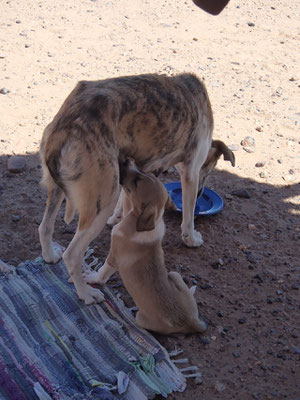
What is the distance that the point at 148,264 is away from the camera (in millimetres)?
3912

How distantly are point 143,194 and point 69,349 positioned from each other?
1.31 metres

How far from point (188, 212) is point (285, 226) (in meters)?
1.34

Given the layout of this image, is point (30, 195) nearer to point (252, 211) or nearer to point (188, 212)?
point (188, 212)

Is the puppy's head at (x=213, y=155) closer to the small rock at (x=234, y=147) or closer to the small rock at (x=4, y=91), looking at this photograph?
the small rock at (x=234, y=147)

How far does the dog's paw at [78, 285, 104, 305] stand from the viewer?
4305 mm

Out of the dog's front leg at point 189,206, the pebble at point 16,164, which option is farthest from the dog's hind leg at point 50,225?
the pebble at point 16,164

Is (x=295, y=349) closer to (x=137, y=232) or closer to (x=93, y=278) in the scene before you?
(x=137, y=232)

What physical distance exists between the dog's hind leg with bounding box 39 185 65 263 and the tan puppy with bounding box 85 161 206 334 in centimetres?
65

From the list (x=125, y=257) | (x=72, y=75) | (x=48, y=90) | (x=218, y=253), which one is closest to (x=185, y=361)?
(x=125, y=257)

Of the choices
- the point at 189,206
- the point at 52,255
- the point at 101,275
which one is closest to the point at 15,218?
the point at 52,255

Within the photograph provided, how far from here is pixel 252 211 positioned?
6133mm

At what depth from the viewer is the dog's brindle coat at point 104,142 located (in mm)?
3820

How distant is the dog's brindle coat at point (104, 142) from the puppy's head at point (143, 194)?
0.39ft

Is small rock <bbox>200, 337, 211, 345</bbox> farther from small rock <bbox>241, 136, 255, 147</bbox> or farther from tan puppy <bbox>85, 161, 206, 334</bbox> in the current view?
small rock <bbox>241, 136, 255, 147</bbox>
